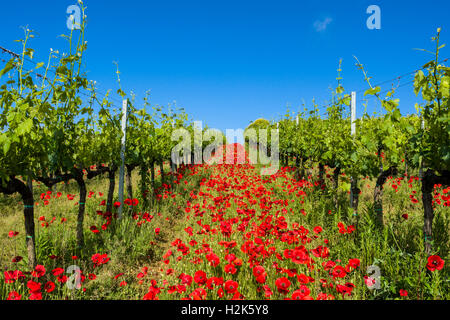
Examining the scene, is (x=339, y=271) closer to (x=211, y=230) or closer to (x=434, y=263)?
(x=434, y=263)

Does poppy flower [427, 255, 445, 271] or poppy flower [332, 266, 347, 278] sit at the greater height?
poppy flower [427, 255, 445, 271]

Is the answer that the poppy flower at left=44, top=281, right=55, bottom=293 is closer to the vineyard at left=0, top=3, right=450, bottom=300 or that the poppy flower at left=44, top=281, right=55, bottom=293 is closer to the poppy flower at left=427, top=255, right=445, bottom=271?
the vineyard at left=0, top=3, right=450, bottom=300

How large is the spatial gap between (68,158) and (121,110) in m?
2.12

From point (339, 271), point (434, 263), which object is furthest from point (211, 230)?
point (434, 263)

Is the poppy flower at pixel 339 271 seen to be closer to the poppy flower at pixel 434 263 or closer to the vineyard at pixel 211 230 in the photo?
the vineyard at pixel 211 230

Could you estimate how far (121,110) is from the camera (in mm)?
5141

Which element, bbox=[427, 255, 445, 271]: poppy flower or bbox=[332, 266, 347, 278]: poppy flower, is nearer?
bbox=[427, 255, 445, 271]: poppy flower

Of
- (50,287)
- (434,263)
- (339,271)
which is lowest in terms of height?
(50,287)

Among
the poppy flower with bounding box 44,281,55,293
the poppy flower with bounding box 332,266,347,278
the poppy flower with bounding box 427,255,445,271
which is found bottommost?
the poppy flower with bounding box 44,281,55,293

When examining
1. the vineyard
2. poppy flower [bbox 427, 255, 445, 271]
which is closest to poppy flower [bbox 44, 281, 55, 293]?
the vineyard

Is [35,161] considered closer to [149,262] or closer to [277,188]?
[149,262]

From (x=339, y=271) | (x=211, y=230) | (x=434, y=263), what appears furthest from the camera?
(x=211, y=230)

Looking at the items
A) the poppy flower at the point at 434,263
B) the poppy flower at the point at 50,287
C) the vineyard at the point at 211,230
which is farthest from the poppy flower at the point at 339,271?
the poppy flower at the point at 50,287
